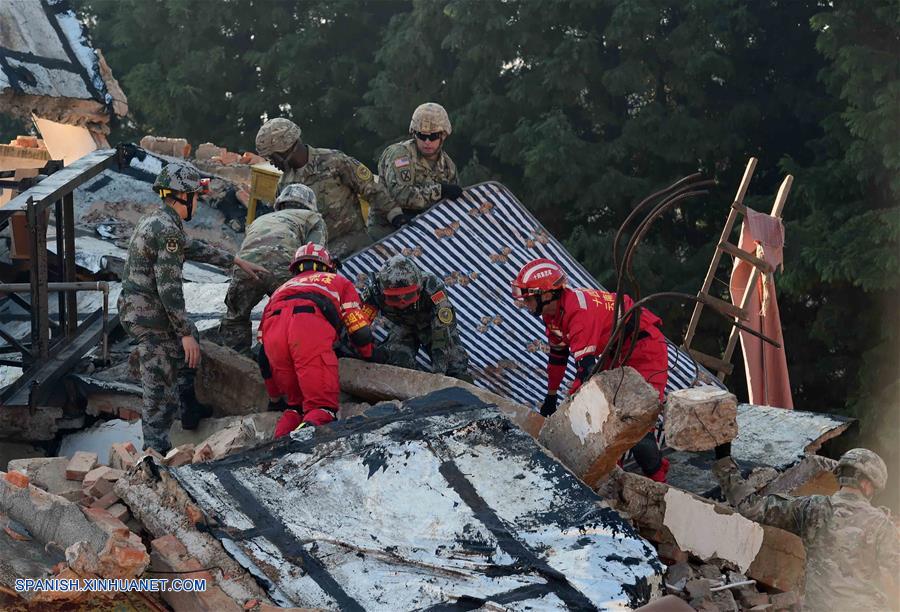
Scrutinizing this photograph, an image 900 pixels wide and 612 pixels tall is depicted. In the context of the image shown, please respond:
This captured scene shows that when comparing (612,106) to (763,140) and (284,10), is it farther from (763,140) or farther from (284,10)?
(284,10)

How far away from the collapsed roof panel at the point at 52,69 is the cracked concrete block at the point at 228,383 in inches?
247

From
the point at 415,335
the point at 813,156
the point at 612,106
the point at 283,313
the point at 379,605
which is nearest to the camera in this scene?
the point at 379,605

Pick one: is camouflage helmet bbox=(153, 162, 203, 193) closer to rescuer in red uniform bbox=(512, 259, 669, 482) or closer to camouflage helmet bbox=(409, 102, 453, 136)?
rescuer in red uniform bbox=(512, 259, 669, 482)

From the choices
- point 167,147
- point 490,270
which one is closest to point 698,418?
point 490,270

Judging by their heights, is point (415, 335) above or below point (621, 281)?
below

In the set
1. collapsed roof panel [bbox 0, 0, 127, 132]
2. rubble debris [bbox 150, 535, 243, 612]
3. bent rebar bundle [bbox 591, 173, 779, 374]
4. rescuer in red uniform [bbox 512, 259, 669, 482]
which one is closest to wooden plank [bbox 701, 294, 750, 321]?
bent rebar bundle [bbox 591, 173, 779, 374]

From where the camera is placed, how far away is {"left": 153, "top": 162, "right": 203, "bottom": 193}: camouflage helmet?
8.54 m

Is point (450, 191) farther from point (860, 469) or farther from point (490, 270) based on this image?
point (860, 469)

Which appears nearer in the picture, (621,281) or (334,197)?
(621,281)

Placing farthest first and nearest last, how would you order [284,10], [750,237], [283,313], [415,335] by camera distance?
1. [284,10]
2. [750,237]
3. [415,335]
4. [283,313]

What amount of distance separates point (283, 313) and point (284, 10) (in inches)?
637

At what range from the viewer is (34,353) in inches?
382

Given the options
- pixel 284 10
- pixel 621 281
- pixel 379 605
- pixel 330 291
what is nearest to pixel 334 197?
pixel 330 291

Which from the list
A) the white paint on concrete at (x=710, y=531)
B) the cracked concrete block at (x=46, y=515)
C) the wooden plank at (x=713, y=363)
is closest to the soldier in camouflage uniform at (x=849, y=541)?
the white paint on concrete at (x=710, y=531)
